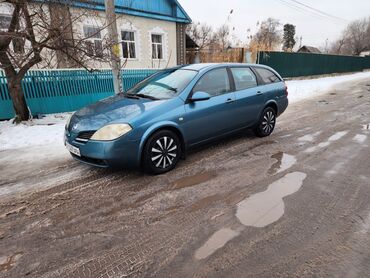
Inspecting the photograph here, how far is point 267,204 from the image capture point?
3.30 meters

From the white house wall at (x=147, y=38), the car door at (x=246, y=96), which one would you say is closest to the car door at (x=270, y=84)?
the car door at (x=246, y=96)

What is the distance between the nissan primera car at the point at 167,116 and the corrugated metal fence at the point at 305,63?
14.0 meters

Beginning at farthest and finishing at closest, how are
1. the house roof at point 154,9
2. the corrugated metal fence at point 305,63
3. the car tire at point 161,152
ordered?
1. the corrugated metal fence at point 305,63
2. the house roof at point 154,9
3. the car tire at point 161,152

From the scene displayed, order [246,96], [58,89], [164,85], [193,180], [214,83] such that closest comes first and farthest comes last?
[193,180] < [164,85] < [214,83] < [246,96] < [58,89]

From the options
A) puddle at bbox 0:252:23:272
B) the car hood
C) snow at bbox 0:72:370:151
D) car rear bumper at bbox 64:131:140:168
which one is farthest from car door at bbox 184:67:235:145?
snow at bbox 0:72:370:151

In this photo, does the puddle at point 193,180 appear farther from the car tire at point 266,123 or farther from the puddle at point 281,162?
the car tire at point 266,123

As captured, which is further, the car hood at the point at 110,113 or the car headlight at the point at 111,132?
the car hood at the point at 110,113

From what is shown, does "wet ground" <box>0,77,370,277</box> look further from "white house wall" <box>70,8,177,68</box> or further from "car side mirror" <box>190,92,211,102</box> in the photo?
"white house wall" <box>70,8,177,68</box>

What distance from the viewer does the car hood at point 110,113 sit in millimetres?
3832

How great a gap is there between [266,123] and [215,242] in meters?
3.95

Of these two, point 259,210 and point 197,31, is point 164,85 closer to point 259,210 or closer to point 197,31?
point 259,210

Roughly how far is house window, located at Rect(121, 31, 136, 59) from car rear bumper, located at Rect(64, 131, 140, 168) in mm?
12387

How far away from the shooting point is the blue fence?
786cm

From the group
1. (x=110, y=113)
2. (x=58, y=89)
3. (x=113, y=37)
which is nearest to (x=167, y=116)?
(x=110, y=113)
